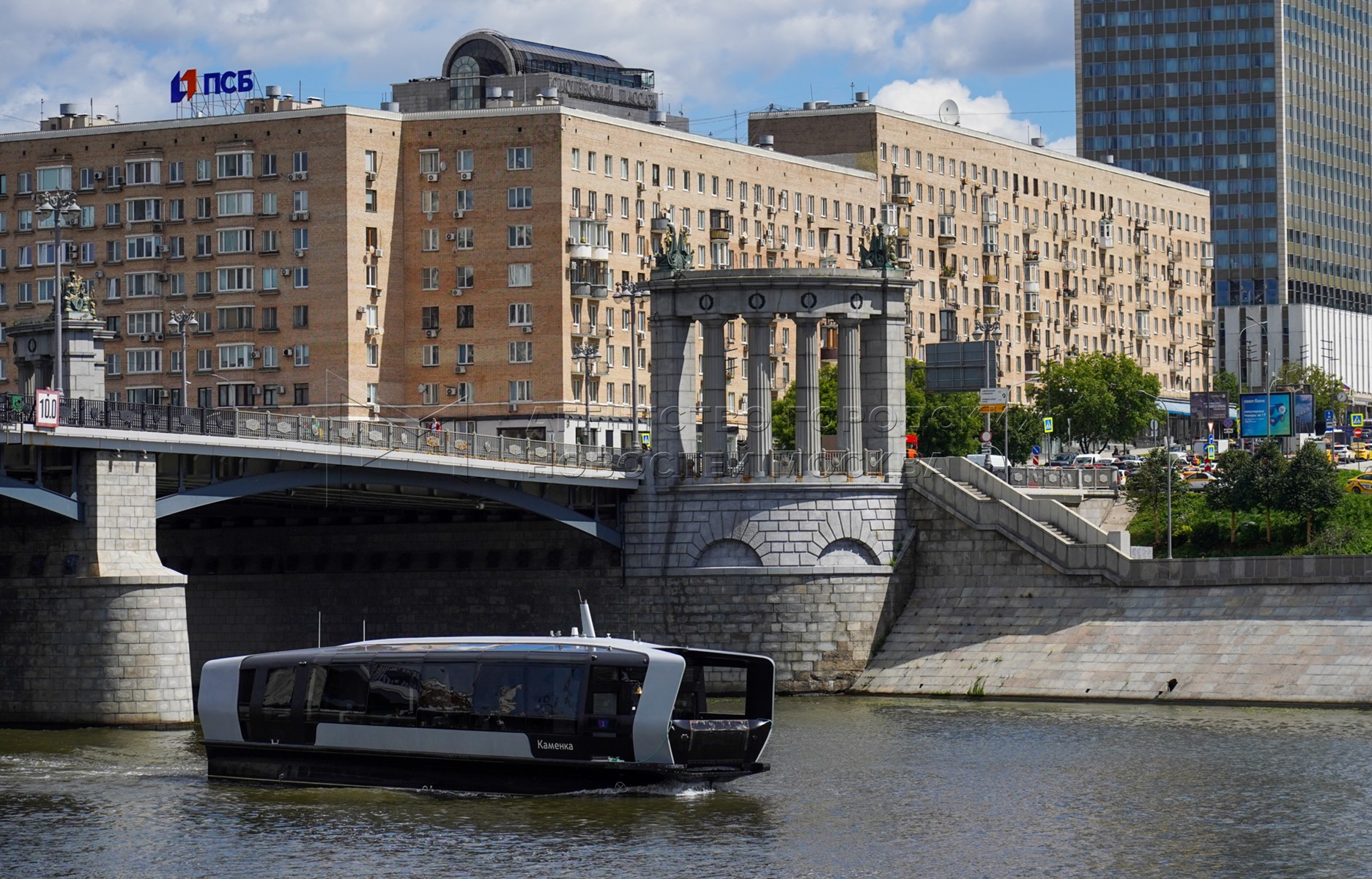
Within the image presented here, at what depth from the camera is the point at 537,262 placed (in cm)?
13912

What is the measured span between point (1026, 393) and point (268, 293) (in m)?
59.4

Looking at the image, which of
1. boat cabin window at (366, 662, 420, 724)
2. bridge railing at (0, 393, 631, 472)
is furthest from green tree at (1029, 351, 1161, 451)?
boat cabin window at (366, 662, 420, 724)

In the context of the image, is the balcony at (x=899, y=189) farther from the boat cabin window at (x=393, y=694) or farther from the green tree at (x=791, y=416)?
the boat cabin window at (x=393, y=694)

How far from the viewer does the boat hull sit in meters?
60.1

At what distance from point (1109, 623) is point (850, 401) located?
43.6ft

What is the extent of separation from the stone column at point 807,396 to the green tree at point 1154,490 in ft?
61.1

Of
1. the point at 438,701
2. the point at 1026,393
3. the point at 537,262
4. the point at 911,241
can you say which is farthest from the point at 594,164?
the point at 438,701

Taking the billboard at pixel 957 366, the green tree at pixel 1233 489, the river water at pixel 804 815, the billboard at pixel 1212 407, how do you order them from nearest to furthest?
the river water at pixel 804 815 → the green tree at pixel 1233 489 → the billboard at pixel 957 366 → the billboard at pixel 1212 407

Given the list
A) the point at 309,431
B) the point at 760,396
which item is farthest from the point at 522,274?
the point at 309,431

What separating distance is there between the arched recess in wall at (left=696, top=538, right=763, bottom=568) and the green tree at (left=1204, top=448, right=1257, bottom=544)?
21.9m

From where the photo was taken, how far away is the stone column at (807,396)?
92.1 meters

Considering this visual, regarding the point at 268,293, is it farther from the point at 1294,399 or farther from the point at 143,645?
the point at 143,645

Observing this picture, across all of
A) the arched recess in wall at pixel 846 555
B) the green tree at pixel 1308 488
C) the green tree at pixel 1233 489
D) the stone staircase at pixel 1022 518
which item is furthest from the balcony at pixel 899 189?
the arched recess in wall at pixel 846 555

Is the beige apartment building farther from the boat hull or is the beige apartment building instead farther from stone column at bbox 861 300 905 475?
the boat hull
